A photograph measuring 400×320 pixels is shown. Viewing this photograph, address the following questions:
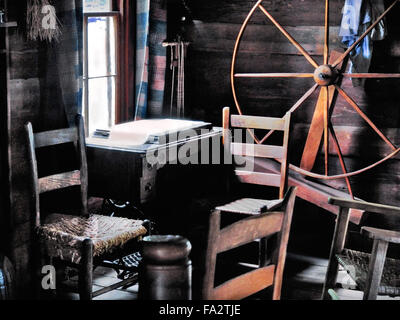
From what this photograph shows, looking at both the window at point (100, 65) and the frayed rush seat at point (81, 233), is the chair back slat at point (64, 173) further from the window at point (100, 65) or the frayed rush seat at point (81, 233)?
the window at point (100, 65)

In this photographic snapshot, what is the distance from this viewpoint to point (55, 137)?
284 cm

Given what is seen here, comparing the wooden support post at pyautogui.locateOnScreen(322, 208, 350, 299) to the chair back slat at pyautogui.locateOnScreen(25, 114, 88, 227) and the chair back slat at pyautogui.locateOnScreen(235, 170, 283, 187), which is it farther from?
the chair back slat at pyautogui.locateOnScreen(25, 114, 88, 227)

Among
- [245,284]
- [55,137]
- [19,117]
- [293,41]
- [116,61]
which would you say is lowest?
[245,284]

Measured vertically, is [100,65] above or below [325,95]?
above

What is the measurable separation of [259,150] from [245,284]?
1779 millimetres

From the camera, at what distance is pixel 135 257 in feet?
10.9

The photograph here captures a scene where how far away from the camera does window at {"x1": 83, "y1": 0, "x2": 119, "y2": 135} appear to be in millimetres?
3480

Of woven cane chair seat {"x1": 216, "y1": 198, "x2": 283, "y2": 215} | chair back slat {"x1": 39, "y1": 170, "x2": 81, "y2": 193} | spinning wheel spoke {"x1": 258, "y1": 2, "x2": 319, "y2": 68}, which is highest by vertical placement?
spinning wheel spoke {"x1": 258, "y1": 2, "x2": 319, "y2": 68}

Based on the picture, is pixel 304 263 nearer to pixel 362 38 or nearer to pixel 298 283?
pixel 298 283

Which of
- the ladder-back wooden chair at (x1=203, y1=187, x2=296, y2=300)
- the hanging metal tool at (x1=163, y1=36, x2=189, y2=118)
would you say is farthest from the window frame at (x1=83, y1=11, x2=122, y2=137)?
the ladder-back wooden chair at (x1=203, y1=187, x2=296, y2=300)

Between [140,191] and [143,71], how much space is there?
1073 millimetres

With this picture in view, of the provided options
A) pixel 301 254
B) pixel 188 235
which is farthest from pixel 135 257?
pixel 301 254

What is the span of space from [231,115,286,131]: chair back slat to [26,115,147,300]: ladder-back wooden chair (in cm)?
96

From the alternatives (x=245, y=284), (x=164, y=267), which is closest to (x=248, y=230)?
(x=245, y=284)
